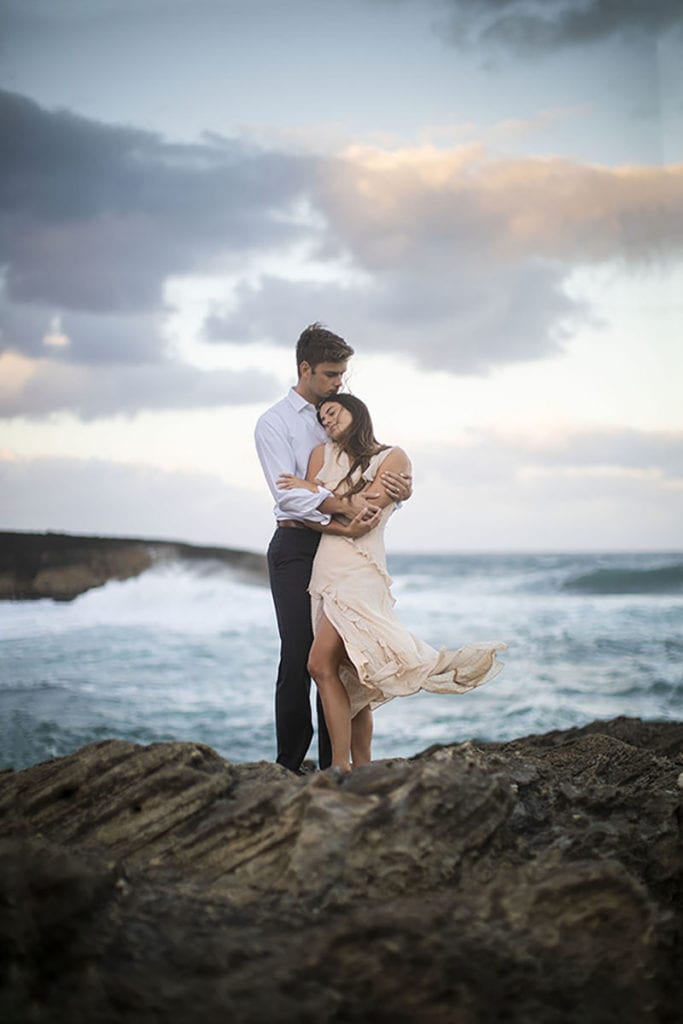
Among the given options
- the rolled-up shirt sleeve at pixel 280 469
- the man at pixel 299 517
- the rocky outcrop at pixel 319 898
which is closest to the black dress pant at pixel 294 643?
the man at pixel 299 517

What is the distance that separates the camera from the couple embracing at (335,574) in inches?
174

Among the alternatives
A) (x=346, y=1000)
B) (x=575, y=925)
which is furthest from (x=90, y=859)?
(x=575, y=925)

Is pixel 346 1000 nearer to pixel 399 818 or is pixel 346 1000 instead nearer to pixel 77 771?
pixel 399 818

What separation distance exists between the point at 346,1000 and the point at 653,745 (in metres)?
3.92

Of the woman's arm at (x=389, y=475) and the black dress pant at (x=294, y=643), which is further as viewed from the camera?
A: the black dress pant at (x=294, y=643)

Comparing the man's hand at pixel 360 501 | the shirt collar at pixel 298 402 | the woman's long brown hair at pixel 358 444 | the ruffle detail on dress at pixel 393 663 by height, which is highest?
the shirt collar at pixel 298 402

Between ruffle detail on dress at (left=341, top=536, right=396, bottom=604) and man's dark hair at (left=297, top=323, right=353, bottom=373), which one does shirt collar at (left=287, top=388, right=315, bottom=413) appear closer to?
man's dark hair at (left=297, top=323, right=353, bottom=373)

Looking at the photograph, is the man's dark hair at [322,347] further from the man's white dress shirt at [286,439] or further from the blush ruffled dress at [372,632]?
the blush ruffled dress at [372,632]

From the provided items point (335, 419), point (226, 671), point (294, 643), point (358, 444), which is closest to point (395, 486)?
point (358, 444)

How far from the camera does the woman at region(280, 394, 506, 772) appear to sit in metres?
4.39

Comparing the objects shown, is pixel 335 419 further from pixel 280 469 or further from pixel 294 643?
pixel 294 643

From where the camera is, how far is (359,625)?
445 centimetres

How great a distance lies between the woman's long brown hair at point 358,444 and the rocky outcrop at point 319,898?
1.62 meters

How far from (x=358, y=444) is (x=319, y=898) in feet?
7.86
